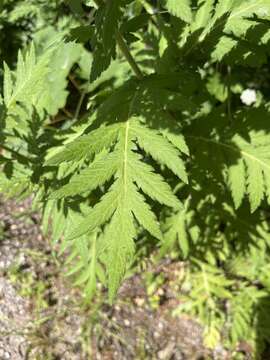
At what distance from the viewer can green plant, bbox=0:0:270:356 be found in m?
2.14

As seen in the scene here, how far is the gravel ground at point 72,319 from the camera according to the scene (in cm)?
382

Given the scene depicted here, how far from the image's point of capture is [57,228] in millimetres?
2855

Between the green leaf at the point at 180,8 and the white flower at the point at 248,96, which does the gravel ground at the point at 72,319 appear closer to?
the white flower at the point at 248,96

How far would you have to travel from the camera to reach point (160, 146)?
2.20 metres

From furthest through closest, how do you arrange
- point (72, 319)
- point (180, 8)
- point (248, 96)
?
point (72, 319), point (248, 96), point (180, 8)

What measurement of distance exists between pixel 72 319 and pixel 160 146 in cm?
226

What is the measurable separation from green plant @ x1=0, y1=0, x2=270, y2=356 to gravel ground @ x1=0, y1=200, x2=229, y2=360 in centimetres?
20

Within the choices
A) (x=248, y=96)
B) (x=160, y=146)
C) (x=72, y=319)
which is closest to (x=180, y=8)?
(x=160, y=146)

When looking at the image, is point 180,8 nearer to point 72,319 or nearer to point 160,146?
point 160,146

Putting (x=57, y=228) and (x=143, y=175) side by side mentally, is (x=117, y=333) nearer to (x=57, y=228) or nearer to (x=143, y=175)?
(x=57, y=228)

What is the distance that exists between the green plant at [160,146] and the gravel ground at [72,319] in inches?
7.8

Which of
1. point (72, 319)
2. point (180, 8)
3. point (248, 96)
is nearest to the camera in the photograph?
point (180, 8)

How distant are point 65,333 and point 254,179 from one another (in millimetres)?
2103

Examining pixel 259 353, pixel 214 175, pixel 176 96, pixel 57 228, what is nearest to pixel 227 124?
pixel 214 175
